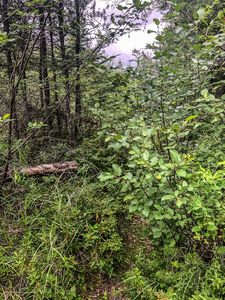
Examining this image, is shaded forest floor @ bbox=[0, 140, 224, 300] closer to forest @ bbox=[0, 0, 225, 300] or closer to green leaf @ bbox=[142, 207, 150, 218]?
forest @ bbox=[0, 0, 225, 300]

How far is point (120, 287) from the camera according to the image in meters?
2.16

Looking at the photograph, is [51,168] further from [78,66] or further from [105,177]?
[78,66]

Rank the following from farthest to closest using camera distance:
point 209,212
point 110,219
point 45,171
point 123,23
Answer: point 45,171 → point 123,23 → point 110,219 → point 209,212

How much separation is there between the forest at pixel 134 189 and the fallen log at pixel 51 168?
1cm

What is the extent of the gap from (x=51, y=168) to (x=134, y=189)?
5.16 ft

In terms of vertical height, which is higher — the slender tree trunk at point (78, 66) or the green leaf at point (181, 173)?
the slender tree trunk at point (78, 66)

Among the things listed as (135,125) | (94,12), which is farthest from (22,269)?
(94,12)

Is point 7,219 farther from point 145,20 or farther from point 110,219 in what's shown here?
point 145,20

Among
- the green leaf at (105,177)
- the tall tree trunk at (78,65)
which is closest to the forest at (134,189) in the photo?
the green leaf at (105,177)

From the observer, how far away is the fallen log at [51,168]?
3174mm

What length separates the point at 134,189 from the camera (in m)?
2.06

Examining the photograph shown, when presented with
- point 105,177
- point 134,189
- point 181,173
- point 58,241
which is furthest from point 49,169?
point 181,173

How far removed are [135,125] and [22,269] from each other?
1.53 m

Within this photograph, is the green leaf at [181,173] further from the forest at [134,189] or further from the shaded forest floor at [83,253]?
the shaded forest floor at [83,253]
